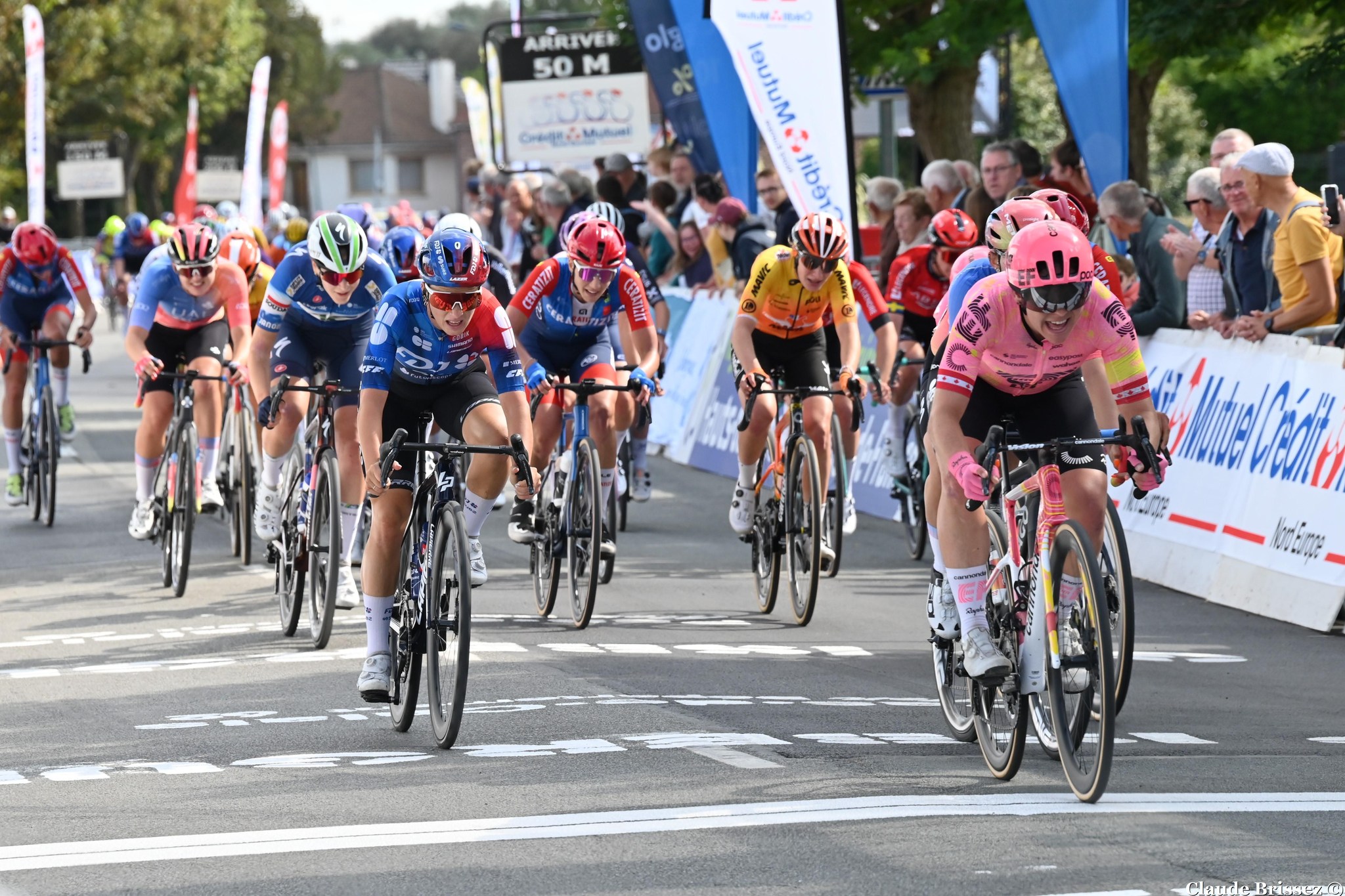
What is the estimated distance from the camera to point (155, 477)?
12.8 meters

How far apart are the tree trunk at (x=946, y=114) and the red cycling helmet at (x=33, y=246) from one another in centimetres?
1218

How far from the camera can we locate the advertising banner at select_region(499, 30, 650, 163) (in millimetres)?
27766

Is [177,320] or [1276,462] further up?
[177,320]

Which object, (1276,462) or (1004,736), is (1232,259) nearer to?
(1276,462)

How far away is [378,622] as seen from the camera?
8.28 meters

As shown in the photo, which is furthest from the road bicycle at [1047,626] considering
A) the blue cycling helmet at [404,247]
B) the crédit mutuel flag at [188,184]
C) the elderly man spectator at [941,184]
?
the crédit mutuel flag at [188,184]

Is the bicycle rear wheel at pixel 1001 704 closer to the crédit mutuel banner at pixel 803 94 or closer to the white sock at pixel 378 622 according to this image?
the white sock at pixel 378 622

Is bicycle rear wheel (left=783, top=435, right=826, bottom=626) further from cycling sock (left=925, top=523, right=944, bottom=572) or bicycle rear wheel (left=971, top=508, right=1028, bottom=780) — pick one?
bicycle rear wheel (left=971, top=508, right=1028, bottom=780)

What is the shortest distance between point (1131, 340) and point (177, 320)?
7358 mm

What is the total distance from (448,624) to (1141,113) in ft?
60.8

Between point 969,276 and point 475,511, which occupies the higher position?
point 969,276

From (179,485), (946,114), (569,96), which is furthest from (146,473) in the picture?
(569,96)

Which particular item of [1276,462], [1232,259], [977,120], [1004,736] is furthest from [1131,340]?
[977,120]

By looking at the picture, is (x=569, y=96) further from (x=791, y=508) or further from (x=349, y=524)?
(x=349, y=524)
